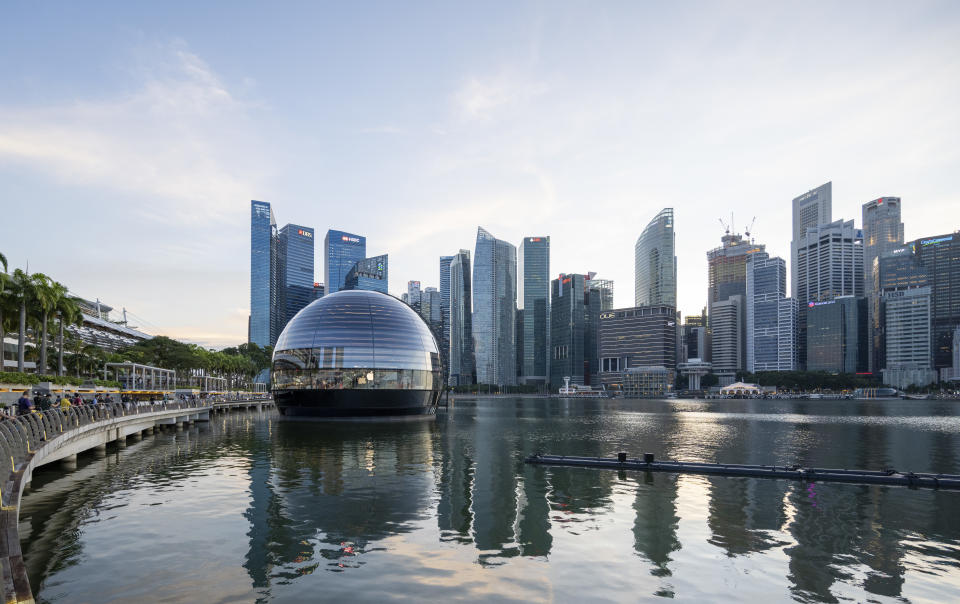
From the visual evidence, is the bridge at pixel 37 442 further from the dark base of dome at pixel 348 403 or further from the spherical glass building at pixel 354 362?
the spherical glass building at pixel 354 362

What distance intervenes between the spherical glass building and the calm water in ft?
154

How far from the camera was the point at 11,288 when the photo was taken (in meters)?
73.3

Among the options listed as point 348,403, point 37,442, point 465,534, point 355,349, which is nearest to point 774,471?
point 465,534

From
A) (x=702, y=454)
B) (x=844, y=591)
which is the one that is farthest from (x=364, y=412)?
(x=844, y=591)

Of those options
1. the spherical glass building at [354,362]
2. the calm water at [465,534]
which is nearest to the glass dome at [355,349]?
the spherical glass building at [354,362]

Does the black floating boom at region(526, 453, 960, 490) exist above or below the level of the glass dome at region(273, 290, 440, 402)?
below

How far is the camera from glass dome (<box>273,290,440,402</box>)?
298 ft

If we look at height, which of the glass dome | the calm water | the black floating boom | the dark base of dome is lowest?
the dark base of dome

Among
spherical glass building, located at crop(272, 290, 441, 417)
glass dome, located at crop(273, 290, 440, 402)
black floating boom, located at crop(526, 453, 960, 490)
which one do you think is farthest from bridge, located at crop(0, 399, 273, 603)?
black floating boom, located at crop(526, 453, 960, 490)

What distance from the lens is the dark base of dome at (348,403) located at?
88938 mm

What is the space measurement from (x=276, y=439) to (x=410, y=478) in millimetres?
30059

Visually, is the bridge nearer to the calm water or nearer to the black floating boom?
the calm water

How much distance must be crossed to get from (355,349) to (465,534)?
7171 cm

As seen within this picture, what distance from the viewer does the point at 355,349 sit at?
300 feet
